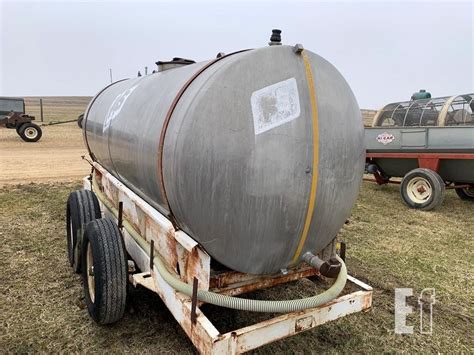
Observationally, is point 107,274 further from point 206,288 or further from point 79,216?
point 79,216

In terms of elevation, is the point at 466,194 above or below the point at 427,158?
below

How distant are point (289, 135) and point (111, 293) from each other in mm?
1851

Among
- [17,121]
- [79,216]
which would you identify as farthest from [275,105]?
[17,121]

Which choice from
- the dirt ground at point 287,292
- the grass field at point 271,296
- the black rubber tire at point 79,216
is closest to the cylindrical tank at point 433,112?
the dirt ground at point 287,292

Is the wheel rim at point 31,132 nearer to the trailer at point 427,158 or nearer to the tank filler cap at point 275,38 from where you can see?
the trailer at point 427,158

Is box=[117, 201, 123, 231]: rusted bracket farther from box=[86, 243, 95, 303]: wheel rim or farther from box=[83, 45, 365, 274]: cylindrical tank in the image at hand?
box=[83, 45, 365, 274]: cylindrical tank

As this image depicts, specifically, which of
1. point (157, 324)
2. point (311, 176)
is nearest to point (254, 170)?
point (311, 176)

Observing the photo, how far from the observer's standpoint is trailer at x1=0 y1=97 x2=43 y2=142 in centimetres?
1667

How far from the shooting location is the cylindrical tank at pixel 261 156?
231 centimetres

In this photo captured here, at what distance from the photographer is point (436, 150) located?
7902 millimetres

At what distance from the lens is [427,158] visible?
8.00m

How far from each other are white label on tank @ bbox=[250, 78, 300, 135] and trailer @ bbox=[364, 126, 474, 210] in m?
6.13

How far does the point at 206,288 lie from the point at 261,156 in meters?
0.93

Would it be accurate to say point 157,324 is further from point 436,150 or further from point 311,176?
point 436,150
